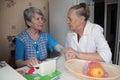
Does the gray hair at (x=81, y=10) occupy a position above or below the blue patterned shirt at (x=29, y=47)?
above

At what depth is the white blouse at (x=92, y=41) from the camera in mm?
1269

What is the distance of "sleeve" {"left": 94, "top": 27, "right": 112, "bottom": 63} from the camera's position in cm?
124

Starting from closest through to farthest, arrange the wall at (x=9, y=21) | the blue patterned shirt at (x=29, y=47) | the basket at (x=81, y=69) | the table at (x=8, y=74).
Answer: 1. the table at (x=8, y=74)
2. the basket at (x=81, y=69)
3. the blue patterned shirt at (x=29, y=47)
4. the wall at (x=9, y=21)

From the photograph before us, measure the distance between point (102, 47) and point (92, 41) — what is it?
0.13 m

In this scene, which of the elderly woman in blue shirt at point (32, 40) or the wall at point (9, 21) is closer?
the elderly woman in blue shirt at point (32, 40)

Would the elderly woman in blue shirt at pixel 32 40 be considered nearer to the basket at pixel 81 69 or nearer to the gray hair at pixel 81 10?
the gray hair at pixel 81 10

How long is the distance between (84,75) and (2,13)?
153 centimetres

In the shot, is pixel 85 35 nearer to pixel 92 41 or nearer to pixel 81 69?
pixel 92 41

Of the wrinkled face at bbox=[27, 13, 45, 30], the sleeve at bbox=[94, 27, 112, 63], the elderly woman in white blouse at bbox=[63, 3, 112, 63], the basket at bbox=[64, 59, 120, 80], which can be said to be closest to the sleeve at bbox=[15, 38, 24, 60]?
the wrinkled face at bbox=[27, 13, 45, 30]

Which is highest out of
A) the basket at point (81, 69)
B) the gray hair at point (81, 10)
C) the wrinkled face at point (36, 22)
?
the gray hair at point (81, 10)

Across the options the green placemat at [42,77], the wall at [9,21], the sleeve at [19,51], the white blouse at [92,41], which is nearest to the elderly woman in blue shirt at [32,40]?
the sleeve at [19,51]

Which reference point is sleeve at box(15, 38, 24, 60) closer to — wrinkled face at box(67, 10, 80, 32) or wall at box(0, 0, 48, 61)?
wrinkled face at box(67, 10, 80, 32)

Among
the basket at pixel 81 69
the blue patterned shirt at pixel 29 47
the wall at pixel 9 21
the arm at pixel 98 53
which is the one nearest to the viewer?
the basket at pixel 81 69

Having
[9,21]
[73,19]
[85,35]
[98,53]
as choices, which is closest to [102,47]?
[98,53]
